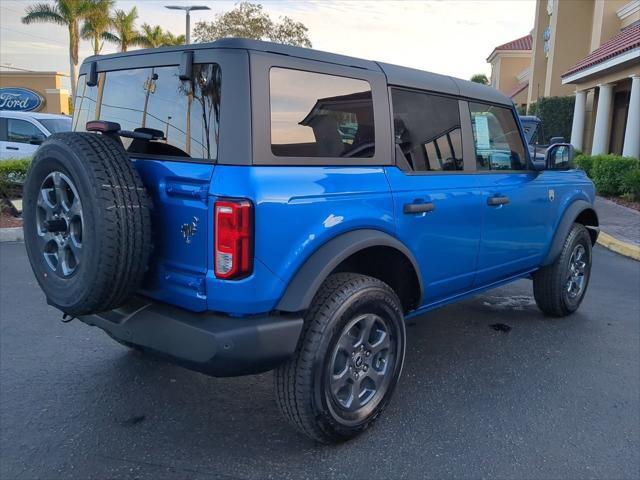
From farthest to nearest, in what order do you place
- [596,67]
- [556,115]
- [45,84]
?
1. [45,84]
2. [556,115]
3. [596,67]

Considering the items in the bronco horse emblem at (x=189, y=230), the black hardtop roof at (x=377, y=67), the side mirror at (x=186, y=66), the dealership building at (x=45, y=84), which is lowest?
the bronco horse emblem at (x=189, y=230)

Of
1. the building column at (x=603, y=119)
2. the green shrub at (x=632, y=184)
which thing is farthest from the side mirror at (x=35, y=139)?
the building column at (x=603, y=119)

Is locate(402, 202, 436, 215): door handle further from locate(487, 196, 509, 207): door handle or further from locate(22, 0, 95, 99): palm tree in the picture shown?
locate(22, 0, 95, 99): palm tree

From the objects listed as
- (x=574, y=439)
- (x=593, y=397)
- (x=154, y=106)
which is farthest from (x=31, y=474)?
(x=593, y=397)

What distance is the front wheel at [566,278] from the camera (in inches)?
195

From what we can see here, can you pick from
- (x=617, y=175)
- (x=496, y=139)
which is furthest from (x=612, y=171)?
(x=496, y=139)

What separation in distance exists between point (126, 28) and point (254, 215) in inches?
1460

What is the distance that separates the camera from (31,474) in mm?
2666

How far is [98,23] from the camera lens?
108 feet

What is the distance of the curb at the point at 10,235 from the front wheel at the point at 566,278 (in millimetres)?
7114

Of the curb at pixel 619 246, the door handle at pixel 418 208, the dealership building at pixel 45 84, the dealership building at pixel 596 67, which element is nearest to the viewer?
the door handle at pixel 418 208

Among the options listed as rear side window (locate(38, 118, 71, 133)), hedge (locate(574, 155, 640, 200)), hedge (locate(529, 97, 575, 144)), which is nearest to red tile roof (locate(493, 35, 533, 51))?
hedge (locate(529, 97, 575, 144))

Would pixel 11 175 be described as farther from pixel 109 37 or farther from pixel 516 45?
pixel 516 45

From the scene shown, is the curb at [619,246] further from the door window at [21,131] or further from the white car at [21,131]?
the door window at [21,131]
